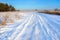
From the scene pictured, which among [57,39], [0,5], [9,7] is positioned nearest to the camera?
[57,39]

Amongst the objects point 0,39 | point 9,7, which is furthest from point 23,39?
point 9,7

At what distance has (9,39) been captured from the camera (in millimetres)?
6254

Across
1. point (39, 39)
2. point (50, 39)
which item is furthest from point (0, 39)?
point (50, 39)

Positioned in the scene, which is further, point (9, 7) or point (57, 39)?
point (9, 7)

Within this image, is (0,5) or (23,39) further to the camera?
(0,5)

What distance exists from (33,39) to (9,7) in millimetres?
64358

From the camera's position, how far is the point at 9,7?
228 ft

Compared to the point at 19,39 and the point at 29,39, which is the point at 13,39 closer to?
the point at 19,39

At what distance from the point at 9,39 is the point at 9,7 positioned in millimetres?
64132

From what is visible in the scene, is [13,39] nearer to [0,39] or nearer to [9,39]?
[9,39]

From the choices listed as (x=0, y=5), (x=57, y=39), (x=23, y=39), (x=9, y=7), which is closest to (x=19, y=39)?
(x=23, y=39)

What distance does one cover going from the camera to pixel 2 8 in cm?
6475

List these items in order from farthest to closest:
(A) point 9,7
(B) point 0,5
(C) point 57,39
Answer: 1. (A) point 9,7
2. (B) point 0,5
3. (C) point 57,39

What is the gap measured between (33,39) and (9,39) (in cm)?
105
